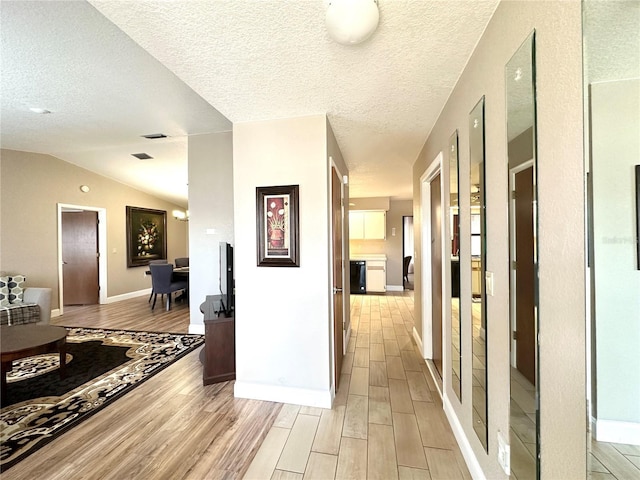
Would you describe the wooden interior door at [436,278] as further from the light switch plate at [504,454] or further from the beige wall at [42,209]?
the beige wall at [42,209]

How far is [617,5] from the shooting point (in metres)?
0.58

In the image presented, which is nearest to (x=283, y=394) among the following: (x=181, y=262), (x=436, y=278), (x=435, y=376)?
(x=435, y=376)

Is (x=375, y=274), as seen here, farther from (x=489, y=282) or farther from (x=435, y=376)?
(x=489, y=282)

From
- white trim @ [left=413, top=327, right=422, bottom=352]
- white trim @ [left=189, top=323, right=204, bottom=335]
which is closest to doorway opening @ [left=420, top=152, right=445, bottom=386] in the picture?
white trim @ [left=413, top=327, right=422, bottom=352]

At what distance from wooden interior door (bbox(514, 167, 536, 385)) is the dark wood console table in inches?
90.0

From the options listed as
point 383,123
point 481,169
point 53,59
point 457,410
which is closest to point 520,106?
point 481,169

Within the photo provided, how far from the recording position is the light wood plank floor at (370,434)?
5.07 ft

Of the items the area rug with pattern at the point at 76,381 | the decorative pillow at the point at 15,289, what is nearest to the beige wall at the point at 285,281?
the area rug with pattern at the point at 76,381

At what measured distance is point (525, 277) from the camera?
1.01 m

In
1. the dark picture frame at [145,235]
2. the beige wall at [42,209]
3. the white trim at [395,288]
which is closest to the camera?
the beige wall at [42,209]

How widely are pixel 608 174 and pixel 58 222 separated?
7.22 m

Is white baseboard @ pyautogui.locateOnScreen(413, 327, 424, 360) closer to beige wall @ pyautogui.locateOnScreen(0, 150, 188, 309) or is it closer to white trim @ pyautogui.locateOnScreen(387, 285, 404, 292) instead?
white trim @ pyautogui.locateOnScreen(387, 285, 404, 292)

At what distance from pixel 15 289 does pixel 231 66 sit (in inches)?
191

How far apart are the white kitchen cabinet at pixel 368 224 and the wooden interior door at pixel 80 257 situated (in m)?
6.12
